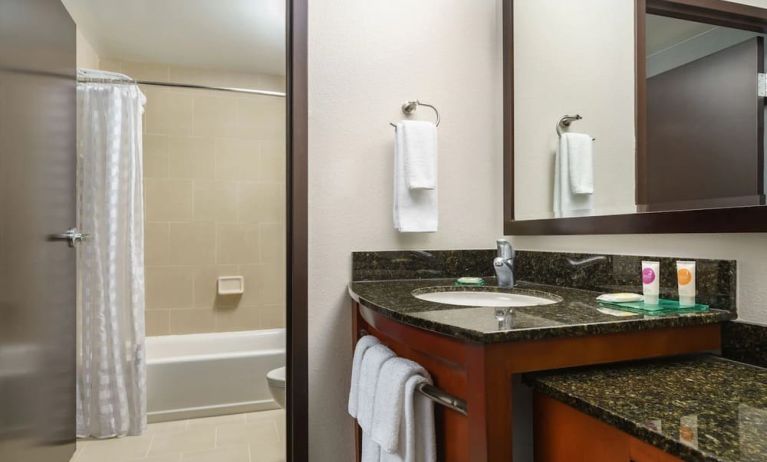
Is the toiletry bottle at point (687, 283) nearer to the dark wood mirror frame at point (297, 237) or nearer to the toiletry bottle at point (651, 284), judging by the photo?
the toiletry bottle at point (651, 284)

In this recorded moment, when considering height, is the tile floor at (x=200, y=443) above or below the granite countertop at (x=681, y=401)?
below

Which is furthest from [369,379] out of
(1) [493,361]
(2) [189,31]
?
(2) [189,31]

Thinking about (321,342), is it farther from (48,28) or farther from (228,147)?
(228,147)

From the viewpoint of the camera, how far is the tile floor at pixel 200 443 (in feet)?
6.65

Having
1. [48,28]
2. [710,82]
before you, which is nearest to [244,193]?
[48,28]

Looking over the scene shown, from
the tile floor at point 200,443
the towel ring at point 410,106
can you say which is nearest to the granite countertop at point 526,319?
the towel ring at point 410,106

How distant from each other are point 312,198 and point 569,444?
984 mm

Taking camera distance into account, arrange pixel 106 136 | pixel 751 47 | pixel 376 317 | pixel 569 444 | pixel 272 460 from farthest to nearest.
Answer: pixel 106 136 → pixel 272 460 → pixel 376 317 → pixel 751 47 → pixel 569 444

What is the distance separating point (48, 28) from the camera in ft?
5.32

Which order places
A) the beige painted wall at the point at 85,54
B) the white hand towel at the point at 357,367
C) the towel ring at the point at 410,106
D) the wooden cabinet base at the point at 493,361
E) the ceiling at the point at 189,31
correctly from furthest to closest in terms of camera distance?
the beige painted wall at the point at 85,54
the ceiling at the point at 189,31
the towel ring at the point at 410,106
the white hand towel at the point at 357,367
the wooden cabinet base at the point at 493,361

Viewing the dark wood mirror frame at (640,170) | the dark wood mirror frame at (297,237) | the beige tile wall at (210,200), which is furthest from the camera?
the beige tile wall at (210,200)

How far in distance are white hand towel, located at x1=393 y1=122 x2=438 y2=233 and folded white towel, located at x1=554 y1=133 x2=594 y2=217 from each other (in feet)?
1.28

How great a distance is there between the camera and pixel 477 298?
4.38 feet

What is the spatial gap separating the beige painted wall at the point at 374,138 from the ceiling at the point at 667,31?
1.97 ft
